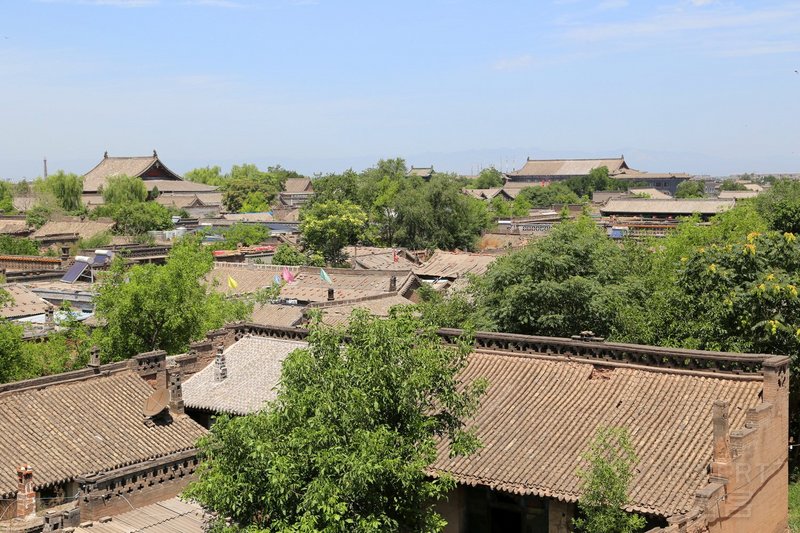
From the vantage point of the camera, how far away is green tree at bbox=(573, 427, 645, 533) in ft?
43.1

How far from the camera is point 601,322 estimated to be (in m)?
25.9

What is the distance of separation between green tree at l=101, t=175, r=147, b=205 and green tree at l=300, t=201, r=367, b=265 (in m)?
37.5

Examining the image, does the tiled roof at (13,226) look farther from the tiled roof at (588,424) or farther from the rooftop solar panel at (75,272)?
the tiled roof at (588,424)

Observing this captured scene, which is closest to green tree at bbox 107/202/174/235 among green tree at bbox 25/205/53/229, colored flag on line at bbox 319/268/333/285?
green tree at bbox 25/205/53/229

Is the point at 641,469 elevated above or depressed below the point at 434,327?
below

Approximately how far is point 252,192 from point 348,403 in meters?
116

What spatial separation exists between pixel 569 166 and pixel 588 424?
174274 millimetres

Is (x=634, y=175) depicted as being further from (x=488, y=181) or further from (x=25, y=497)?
(x=25, y=497)

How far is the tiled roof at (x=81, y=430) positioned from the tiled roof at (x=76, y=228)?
189 feet

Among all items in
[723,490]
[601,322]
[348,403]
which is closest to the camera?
[348,403]

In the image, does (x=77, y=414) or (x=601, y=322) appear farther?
(x=601, y=322)

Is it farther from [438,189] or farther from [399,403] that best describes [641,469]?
[438,189]

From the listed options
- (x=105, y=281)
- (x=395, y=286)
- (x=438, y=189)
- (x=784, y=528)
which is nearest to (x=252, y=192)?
(x=438, y=189)

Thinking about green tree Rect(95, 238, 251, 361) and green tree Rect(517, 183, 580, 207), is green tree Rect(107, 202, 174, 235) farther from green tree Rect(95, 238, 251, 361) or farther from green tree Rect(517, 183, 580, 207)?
green tree Rect(517, 183, 580, 207)
